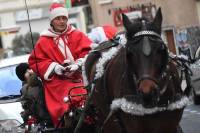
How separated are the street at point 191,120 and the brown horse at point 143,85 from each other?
6141mm

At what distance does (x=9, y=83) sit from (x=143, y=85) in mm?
5807

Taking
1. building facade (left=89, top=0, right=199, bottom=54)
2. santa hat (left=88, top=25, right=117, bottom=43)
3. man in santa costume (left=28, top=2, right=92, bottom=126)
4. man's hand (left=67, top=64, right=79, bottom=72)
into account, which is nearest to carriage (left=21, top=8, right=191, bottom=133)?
man's hand (left=67, top=64, right=79, bottom=72)

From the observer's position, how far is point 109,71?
6.32m

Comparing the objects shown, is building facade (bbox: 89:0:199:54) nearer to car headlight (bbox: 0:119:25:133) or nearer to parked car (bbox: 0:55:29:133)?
parked car (bbox: 0:55:29:133)

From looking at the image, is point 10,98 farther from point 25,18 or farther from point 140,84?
point 25,18

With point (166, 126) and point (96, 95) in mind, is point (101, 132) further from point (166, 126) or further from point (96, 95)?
point (166, 126)

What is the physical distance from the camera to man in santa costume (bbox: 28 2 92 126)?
7555 millimetres

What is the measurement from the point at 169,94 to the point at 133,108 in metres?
0.33

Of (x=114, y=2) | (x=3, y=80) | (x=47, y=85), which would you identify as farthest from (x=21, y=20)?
(x=47, y=85)

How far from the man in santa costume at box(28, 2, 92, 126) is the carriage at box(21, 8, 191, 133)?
88cm

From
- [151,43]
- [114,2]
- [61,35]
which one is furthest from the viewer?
[114,2]

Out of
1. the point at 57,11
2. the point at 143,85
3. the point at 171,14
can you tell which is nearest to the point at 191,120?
the point at 57,11

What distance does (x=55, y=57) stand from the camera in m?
7.80

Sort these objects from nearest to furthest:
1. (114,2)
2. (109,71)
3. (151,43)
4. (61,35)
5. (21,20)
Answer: (151,43) → (109,71) → (61,35) → (114,2) → (21,20)
